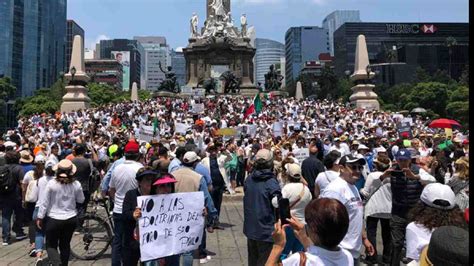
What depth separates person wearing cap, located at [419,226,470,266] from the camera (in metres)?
2.74

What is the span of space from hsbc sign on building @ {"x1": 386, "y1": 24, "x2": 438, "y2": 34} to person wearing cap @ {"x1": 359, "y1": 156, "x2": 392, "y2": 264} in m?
141

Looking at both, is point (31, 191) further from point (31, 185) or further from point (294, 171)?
point (294, 171)

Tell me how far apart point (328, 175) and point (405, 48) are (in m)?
118

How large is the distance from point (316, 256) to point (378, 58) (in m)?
125

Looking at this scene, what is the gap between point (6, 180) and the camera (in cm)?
987

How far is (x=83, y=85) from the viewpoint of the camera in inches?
1781

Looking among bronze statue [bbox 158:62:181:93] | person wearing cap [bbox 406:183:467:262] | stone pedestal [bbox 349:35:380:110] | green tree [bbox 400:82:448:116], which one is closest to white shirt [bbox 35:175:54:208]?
person wearing cap [bbox 406:183:467:262]

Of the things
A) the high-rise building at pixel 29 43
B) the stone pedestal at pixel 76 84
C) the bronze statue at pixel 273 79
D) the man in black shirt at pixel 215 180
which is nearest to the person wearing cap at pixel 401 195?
the man in black shirt at pixel 215 180

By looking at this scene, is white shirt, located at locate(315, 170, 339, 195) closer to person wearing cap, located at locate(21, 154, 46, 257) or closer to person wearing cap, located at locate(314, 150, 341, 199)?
person wearing cap, located at locate(314, 150, 341, 199)

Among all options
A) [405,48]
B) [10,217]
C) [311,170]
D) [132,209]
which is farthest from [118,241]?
[405,48]

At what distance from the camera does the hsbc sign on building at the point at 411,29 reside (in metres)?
138

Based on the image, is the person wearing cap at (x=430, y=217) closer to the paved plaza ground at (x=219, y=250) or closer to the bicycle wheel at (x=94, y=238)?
the paved plaza ground at (x=219, y=250)

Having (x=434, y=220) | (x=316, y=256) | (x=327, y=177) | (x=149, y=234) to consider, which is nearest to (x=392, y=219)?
(x=327, y=177)

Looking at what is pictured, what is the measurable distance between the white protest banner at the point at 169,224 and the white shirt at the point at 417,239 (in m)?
2.71
